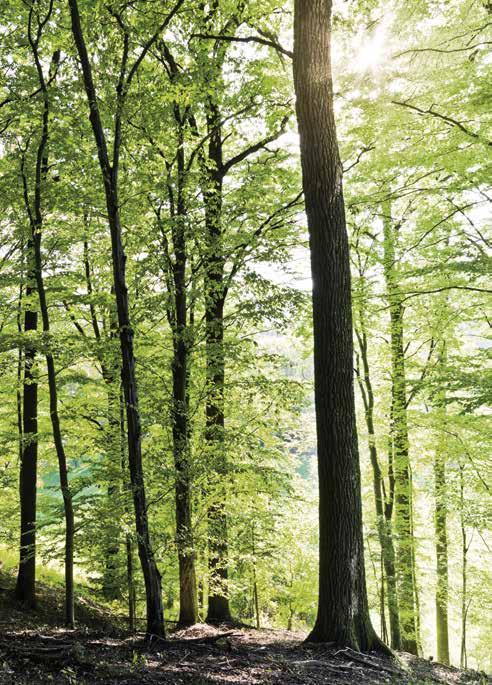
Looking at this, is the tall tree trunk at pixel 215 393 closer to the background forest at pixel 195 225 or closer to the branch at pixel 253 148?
the background forest at pixel 195 225

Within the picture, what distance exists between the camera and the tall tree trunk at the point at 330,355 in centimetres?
497

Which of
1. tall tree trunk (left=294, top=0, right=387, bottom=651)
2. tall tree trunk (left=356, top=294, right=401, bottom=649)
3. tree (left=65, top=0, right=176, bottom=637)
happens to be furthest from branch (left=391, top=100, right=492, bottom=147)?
tree (left=65, top=0, right=176, bottom=637)

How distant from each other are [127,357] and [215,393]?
3392 mm

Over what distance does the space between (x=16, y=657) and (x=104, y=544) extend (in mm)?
4041

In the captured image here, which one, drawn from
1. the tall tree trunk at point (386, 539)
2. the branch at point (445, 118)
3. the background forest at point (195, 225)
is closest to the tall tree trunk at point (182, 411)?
the background forest at point (195, 225)

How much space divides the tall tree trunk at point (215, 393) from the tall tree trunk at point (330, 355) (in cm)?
192

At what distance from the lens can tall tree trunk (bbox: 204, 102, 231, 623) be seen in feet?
24.0

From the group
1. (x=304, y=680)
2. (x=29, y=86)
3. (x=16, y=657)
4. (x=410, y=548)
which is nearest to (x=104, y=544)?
(x=16, y=657)

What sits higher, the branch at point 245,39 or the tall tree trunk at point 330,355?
the branch at point 245,39

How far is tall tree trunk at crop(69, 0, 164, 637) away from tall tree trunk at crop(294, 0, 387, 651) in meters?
1.75

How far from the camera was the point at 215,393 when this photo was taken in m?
8.58

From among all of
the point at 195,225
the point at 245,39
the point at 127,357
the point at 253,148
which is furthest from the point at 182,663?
the point at 253,148

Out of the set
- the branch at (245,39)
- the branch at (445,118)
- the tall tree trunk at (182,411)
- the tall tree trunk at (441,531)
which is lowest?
the tall tree trunk at (441,531)

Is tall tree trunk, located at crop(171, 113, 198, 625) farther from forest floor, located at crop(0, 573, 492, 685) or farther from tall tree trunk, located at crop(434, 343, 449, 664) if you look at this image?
tall tree trunk, located at crop(434, 343, 449, 664)
